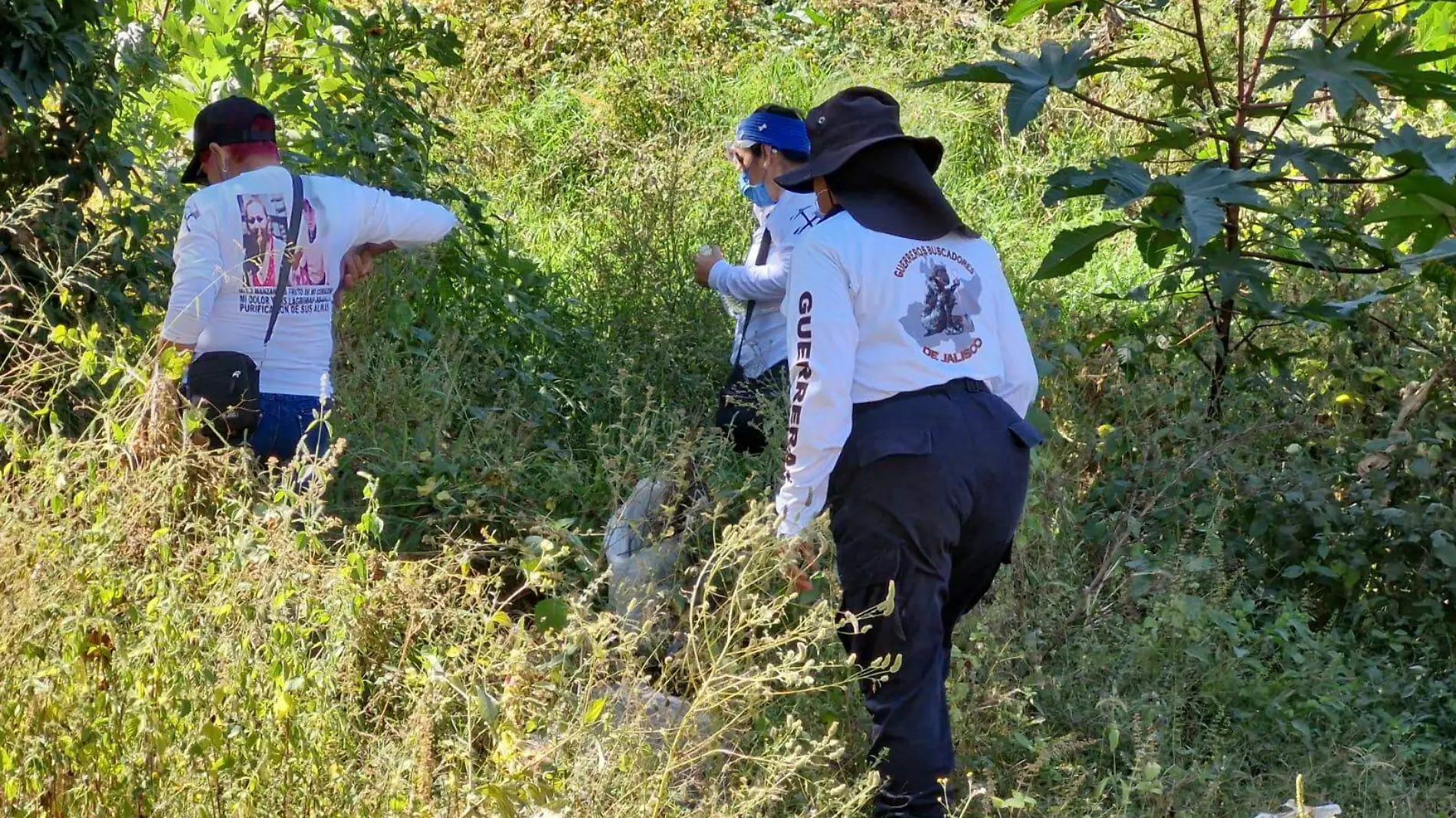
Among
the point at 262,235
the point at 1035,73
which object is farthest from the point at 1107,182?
the point at 262,235

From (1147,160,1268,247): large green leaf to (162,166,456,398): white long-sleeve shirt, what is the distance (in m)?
2.41

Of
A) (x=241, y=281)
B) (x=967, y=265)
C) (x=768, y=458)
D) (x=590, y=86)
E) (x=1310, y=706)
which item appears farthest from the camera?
(x=590, y=86)

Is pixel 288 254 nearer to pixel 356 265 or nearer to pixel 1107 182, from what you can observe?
pixel 356 265

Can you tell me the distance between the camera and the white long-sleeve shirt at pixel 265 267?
4090 mm

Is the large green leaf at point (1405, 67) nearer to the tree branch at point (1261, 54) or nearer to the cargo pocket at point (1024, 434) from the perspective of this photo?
the tree branch at point (1261, 54)

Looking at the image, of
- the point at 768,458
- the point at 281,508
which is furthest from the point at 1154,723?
the point at 281,508

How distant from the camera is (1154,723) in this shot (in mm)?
4352

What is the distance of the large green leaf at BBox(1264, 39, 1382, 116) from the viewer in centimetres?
477

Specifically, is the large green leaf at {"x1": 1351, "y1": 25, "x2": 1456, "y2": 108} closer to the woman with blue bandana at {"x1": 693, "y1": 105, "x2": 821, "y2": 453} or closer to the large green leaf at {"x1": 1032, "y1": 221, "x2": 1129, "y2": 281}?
the large green leaf at {"x1": 1032, "y1": 221, "x2": 1129, "y2": 281}

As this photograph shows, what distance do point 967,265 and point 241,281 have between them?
1913 millimetres

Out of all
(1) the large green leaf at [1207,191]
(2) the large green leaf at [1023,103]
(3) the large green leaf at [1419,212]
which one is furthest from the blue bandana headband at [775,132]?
(3) the large green leaf at [1419,212]

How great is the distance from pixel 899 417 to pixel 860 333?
0.21 m

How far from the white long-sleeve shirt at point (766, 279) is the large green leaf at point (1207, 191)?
3.68 feet

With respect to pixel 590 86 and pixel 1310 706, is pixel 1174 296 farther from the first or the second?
pixel 590 86
